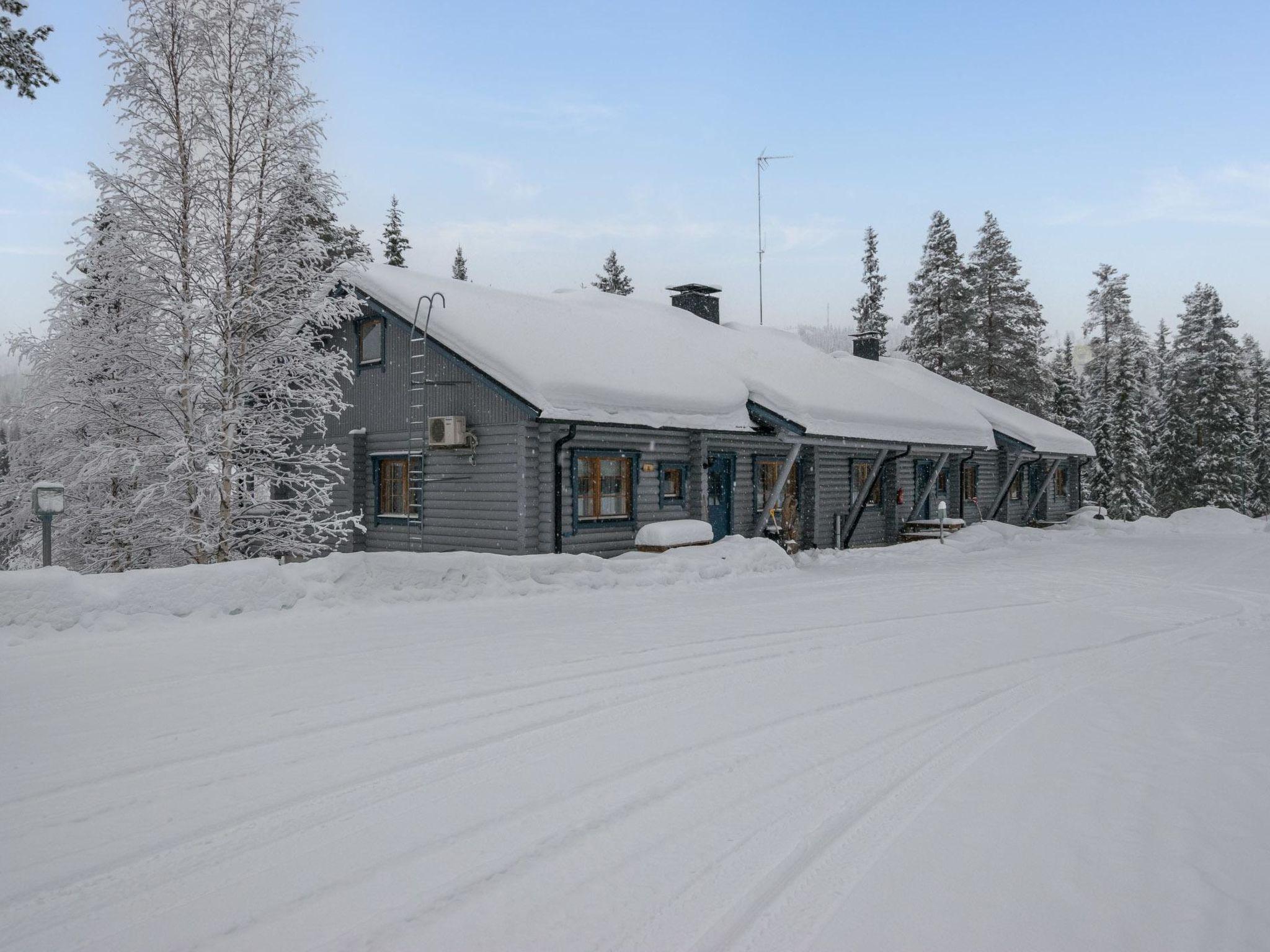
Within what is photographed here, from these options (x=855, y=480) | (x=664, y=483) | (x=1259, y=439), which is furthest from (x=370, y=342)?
(x=1259, y=439)

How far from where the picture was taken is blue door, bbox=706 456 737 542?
17.5m

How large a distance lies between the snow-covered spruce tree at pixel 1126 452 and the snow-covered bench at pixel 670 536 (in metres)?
34.0

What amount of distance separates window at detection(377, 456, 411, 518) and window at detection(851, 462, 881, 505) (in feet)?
36.9

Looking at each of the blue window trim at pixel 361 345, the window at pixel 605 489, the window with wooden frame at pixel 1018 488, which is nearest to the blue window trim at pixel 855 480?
the window at pixel 605 489

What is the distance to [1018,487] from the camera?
2923 centimetres

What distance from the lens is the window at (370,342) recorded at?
16781 millimetres

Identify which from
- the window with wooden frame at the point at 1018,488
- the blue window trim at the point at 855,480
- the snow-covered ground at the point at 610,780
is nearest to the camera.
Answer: the snow-covered ground at the point at 610,780

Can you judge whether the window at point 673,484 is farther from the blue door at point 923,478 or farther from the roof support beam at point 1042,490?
the roof support beam at point 1042,490

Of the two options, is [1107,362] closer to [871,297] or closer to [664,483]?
[871,297]

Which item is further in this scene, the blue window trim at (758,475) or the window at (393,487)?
the blue window trim at (758,475)

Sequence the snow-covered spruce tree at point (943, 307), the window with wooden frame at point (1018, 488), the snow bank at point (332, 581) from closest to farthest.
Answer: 1. the snow bank at point (332, 581)
2. the window with wooden frame at point (1018, 488)
3. the snow-covered spruce tree at point (943, 307)

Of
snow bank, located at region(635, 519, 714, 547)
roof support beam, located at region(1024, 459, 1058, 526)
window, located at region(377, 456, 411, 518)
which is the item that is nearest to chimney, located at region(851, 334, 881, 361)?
roof support beam, located at region(1024, 459, 1058, 526)

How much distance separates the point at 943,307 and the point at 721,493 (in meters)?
27.0

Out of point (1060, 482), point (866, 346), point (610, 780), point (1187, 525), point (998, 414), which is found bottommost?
point (1187, 525)
